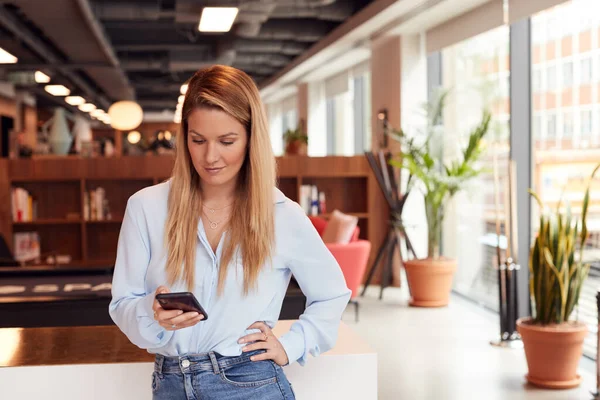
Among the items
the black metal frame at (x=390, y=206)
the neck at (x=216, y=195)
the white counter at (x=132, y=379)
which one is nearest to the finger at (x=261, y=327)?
the neck at (x=216, y=195)

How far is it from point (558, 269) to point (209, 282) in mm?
3545

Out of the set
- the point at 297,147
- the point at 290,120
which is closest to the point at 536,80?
the point at 297,147

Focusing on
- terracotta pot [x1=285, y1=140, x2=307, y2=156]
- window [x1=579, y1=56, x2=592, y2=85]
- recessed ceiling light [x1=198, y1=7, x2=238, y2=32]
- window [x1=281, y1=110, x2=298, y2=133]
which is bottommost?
terracotta pot [x1=285, y1=140, x2=307, y2=156]

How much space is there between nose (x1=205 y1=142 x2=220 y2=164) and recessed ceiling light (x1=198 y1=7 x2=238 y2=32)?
5093mm

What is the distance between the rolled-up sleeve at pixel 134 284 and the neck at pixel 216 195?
0.49ft

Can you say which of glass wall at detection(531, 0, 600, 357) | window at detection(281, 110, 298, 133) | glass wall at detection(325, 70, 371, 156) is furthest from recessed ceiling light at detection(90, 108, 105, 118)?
glass wall at detection(531, 0, 600, 357)

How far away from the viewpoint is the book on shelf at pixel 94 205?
9305 millimetres

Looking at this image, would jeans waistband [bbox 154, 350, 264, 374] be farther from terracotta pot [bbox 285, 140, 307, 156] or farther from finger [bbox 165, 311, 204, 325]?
terracotta pot [bbox 285, 140, 307, 156]

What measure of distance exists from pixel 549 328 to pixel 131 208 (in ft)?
12.2

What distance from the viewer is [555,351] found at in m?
4.84

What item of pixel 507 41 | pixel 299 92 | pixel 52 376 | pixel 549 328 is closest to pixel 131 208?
pixel 52 376

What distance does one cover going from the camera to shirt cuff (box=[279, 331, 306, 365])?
1745 millimetres

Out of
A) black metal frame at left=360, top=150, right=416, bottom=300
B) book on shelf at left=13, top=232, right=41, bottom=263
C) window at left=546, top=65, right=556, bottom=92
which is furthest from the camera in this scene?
book on shelf at left=13, top=232, right=41, bottom=263

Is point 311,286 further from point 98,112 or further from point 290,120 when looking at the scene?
point 98,112
